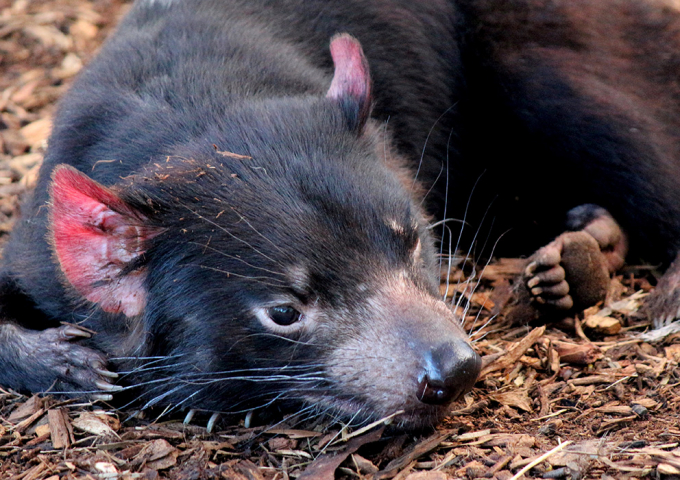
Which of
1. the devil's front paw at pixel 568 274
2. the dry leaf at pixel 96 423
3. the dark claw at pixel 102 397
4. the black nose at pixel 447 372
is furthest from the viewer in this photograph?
the devil's front paw at pixel 568 274

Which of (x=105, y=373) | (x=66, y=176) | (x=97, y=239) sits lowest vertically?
(x=105, y=373)

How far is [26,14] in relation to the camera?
19.5ft

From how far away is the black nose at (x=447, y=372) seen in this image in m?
2.30

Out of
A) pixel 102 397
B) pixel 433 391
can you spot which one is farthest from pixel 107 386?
pixel 433 391

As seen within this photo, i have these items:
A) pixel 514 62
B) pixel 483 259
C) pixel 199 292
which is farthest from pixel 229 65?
pixel 483 259

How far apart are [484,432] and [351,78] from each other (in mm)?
1366

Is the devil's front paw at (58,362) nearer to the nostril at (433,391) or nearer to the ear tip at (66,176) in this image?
the ear tip at (66,176)

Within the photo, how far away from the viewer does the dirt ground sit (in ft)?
7.86

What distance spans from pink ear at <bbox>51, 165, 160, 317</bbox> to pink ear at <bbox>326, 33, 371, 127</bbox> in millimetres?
887

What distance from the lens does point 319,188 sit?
255cm

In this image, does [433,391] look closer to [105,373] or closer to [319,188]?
[319,188]

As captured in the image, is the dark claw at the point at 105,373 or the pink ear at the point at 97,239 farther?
the dark claw at the point at 105,373

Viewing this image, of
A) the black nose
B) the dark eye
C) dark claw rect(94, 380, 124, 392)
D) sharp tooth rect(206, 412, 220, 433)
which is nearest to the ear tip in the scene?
the dark eye

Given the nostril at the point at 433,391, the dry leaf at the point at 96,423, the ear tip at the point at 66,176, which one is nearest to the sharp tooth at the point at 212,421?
the dry leaf at the point at 96,423
